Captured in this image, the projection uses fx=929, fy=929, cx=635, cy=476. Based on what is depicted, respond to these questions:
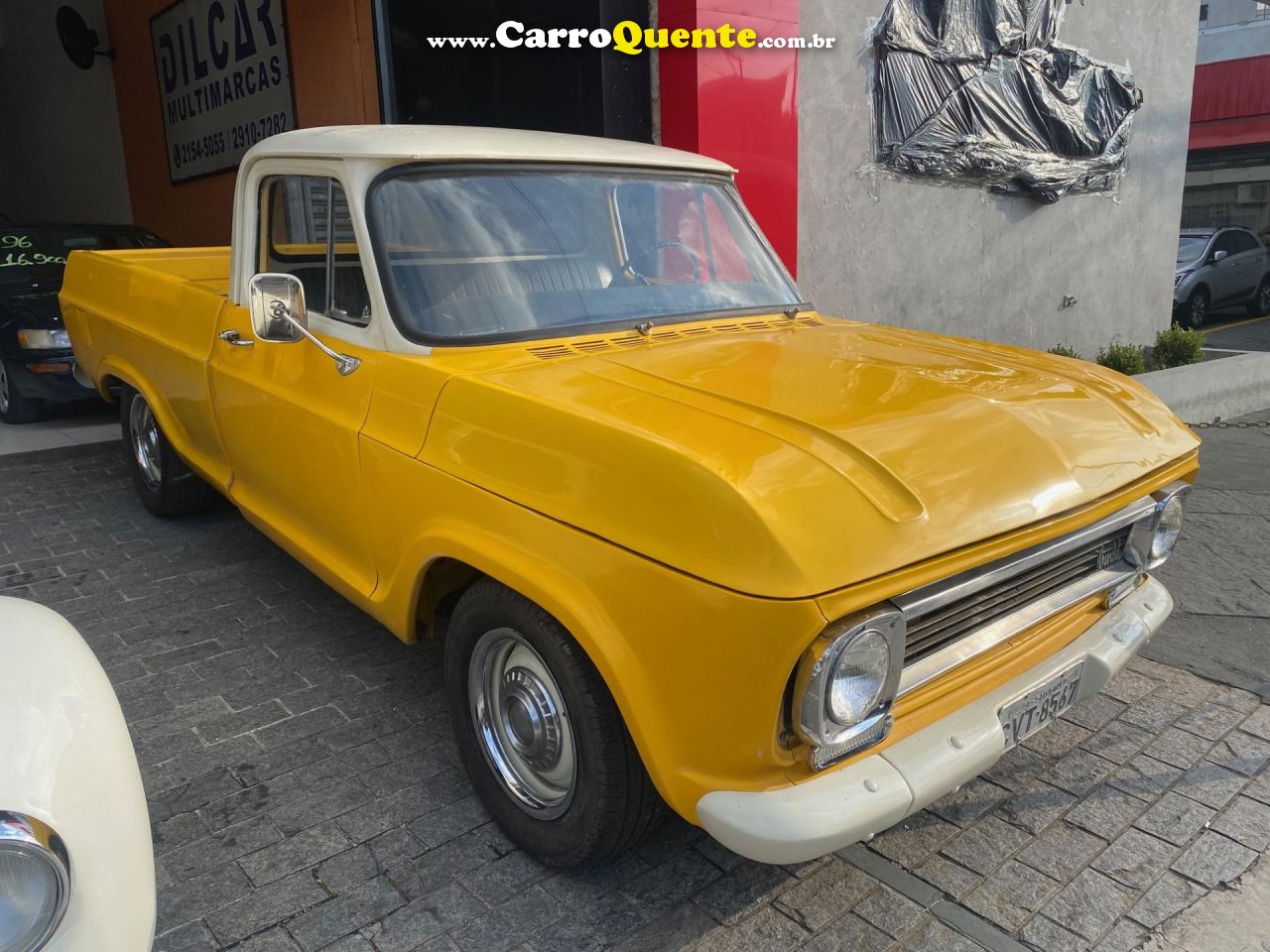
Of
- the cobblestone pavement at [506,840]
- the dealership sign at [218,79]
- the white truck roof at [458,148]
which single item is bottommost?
the cobblestone pavement at [506,840]

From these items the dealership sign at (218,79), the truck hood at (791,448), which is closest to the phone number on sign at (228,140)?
the dealership sign at (218,79)

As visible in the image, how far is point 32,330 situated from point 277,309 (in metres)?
5.04

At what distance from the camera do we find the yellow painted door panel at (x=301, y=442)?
9.66 feet

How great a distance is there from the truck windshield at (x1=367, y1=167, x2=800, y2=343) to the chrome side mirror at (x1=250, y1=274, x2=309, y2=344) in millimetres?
333

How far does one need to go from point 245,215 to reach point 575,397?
2138mm

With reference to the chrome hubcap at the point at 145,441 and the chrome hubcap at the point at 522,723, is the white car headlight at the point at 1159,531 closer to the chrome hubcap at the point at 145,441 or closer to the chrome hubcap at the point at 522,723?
the chrome hubcap at the point at 522,723

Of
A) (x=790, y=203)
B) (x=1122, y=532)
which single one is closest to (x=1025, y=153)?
(x=790, y=203)

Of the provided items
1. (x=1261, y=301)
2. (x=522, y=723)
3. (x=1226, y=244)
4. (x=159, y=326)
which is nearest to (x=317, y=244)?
(x=159, y=326)

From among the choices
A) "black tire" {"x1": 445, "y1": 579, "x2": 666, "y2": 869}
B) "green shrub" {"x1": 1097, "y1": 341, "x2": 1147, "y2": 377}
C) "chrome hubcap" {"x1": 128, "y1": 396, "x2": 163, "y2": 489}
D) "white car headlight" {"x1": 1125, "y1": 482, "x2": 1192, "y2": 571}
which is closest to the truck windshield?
"black tire" {"x1": 445, "y1": 579, "x2": 666, "y2": 869}

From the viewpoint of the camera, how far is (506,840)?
2625 millimetres

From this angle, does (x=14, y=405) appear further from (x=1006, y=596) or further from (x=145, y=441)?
(x=1006, y=596)

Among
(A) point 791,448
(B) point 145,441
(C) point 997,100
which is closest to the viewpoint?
(A) point 791,448

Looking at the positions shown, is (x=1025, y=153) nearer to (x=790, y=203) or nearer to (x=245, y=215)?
(x=790, y=203)

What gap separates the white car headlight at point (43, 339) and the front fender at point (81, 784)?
5977 mm
